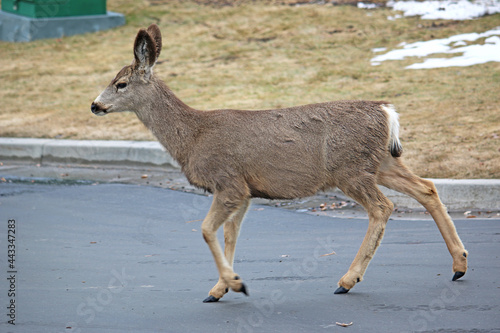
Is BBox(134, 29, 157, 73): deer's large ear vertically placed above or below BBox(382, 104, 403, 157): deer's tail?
above

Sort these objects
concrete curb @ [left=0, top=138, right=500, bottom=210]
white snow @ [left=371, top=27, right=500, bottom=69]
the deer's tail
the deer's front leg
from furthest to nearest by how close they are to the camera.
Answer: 1. white snow @ [left=371, top=27, right=500, bottom=69]
2. concrete curb @ [left=0, top=138, right=500, bottom=210]
3. the deer's tail
4. the deer's front leg

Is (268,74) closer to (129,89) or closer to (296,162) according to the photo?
(129,89)

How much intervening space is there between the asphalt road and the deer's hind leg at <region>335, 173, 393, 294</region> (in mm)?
242

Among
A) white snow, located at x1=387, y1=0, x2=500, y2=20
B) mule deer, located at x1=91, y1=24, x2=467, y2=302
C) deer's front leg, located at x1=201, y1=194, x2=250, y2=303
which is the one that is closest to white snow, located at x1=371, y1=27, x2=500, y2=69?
white snow, located at x1=387, y1=0, x2=500, y2=20

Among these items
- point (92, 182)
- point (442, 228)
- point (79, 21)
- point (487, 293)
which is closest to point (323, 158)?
point (442, 228)

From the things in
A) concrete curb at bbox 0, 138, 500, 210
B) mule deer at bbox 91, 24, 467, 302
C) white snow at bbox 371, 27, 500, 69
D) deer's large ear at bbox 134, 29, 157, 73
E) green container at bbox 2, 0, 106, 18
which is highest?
deer's large ear at bbox 134, 29, 157, 73

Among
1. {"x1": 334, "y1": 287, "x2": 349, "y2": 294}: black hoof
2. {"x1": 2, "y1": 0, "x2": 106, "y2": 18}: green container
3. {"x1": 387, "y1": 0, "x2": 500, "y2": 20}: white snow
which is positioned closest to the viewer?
{"x1": 334, "y1": 287, "x2": 349, "y2": 294}: black hoof

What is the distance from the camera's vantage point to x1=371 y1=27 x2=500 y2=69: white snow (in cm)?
1495

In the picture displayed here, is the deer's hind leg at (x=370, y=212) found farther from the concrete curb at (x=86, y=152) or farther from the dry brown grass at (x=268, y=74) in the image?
the concrete curb at (x=86, y=152)

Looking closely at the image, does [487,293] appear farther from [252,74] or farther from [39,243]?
[252,74]

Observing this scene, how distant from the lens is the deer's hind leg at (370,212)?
18.7 ft

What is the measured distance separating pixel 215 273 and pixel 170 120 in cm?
147

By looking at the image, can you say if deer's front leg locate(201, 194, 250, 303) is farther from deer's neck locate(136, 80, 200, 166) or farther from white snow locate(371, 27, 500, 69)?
white snow locate(371, 27, 500, 69)

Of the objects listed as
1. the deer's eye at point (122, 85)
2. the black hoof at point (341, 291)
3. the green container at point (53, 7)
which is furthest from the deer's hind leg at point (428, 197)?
the green container at point (53, 7)
